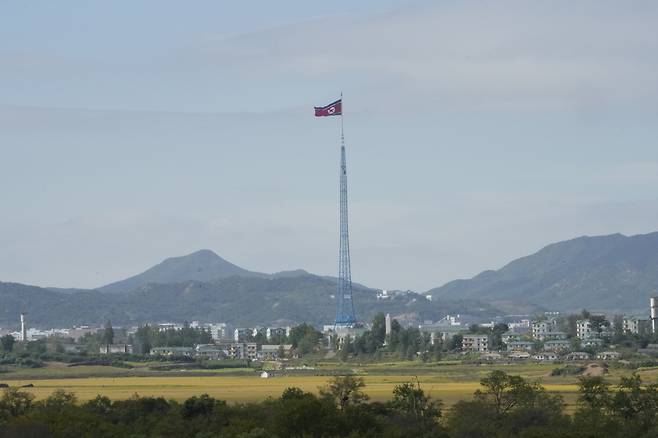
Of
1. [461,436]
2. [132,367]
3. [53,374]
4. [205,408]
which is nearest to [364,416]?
[461,436]

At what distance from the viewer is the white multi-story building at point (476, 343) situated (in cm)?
18125

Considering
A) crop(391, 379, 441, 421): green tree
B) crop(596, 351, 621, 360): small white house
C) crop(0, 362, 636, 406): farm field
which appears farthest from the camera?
crop(596, 351, 621, 360): small white house

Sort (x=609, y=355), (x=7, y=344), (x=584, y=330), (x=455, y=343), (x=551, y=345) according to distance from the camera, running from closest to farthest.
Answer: (x=609, y=355), (x=551, y=345), (x=455, y=343), (x=7, y=344), (x=584, y=330)

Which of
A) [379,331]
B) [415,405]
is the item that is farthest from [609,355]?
[415,405]

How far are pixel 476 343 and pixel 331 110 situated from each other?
43.4m

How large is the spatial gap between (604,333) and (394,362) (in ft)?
128

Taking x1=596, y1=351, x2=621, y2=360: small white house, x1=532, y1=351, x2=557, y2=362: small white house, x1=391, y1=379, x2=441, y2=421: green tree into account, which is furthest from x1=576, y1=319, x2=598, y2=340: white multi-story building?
x1=391, y1=379, x2=441, y2=421: green tree

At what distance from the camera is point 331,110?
15275cm

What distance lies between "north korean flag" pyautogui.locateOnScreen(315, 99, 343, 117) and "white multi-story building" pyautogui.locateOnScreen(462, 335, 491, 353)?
36.9 m

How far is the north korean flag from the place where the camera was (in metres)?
151

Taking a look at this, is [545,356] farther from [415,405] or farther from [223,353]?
[415,405]

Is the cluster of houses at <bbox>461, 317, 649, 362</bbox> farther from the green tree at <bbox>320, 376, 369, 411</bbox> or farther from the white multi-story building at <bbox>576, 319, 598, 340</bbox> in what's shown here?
the green tree at <bbox>320, 376, 369, 411</bbox>

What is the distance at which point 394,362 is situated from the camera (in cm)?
15725

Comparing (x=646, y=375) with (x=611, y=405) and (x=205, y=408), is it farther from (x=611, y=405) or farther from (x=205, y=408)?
(x=205, y=408)
